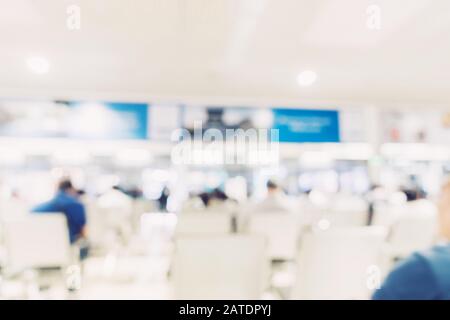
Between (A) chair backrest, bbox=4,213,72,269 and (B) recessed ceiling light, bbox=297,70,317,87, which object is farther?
(B) recessed ceiling light, bbox=297,70,317,87

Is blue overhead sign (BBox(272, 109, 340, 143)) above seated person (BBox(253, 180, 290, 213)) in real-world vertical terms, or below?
above

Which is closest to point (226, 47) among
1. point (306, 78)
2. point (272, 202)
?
point (306, 78)

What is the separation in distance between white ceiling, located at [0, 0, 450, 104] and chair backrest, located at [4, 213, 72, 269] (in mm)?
1496

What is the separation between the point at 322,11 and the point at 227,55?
4.07 ft

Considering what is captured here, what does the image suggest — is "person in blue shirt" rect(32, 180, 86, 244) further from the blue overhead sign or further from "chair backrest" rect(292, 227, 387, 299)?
the blue overhead sign

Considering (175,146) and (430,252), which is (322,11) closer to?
(430,252)

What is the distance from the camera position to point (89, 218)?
5398 millimetres

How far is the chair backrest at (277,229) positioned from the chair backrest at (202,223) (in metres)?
0.59

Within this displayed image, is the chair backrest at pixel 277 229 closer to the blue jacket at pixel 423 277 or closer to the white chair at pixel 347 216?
the white chair at pixel 347 216

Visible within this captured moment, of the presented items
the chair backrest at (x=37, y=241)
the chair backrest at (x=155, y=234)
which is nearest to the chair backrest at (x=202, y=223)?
the chair backrest at (x=37, y=241)

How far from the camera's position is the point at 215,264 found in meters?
2.21

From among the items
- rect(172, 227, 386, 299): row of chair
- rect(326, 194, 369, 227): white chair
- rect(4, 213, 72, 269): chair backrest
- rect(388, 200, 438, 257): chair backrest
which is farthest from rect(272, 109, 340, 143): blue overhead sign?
rect(172, 227, 386, 299): row of chair

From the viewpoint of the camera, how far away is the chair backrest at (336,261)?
2395 millimetres

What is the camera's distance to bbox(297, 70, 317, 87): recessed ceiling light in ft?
15.1
